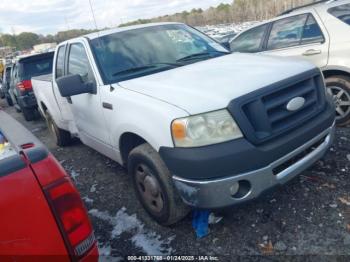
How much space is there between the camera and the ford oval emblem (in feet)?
8.42

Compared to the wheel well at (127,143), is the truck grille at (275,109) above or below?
above

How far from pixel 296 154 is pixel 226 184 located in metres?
0.70

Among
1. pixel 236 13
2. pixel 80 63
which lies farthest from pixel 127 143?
pixel 236 13

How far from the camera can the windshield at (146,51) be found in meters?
3.35

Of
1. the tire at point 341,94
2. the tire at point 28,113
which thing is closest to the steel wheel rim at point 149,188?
the tire at point 341,94

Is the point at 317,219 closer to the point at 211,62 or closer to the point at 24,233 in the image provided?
the point at 211,62

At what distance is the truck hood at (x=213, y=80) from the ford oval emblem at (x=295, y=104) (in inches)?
8.3

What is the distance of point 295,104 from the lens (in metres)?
2.60

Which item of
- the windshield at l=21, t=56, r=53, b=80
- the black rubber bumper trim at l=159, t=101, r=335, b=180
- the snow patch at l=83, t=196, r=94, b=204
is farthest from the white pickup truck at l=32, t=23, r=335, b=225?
the windshield at l=21, t=56, r=53, b=80

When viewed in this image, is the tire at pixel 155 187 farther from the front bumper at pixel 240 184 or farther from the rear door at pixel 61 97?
the rear door at pixel 61 97

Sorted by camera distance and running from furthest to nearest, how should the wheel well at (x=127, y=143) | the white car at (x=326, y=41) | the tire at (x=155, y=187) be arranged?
the white car at (x=326, y=41)
the wheel well at (x=127, y=143)
the tire at (x=155, y=187)

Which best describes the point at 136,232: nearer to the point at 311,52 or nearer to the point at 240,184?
the point at 240,184

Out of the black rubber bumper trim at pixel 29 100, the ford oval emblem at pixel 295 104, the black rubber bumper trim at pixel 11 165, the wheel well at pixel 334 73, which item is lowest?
the black rubber bumper trim at pixel 29 100

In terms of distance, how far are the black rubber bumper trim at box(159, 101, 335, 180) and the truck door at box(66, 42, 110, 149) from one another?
1.35 meters
